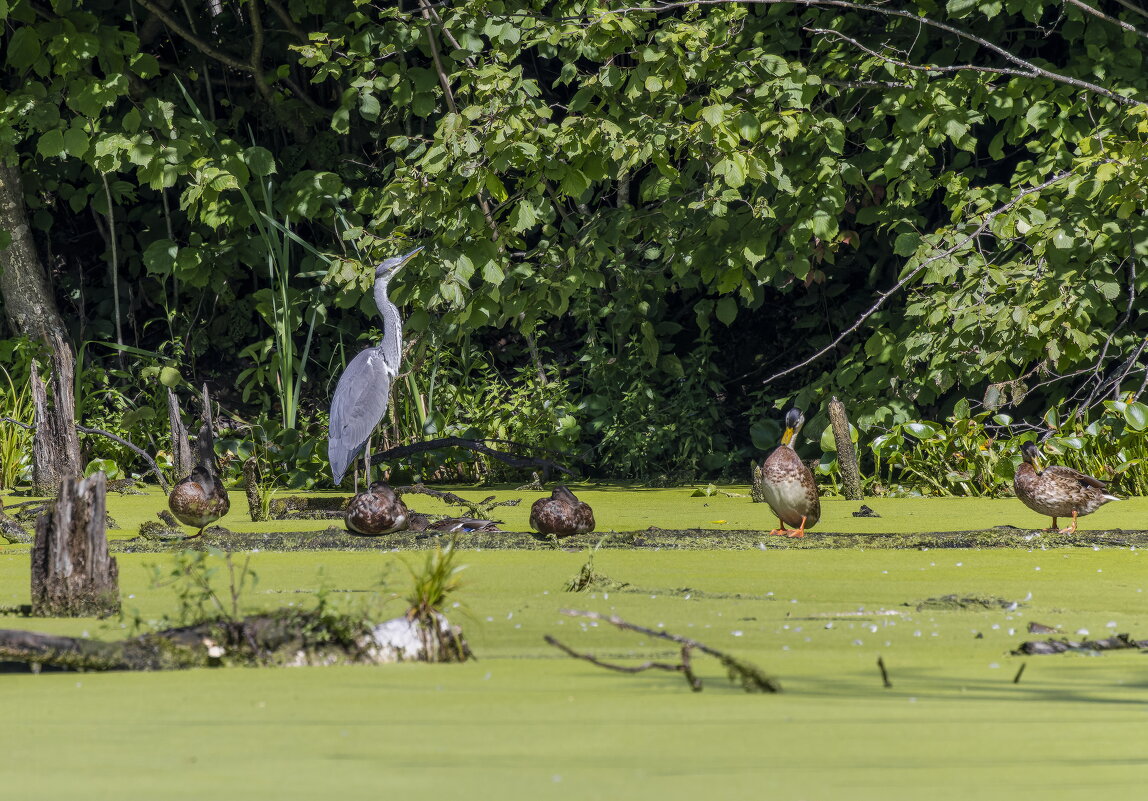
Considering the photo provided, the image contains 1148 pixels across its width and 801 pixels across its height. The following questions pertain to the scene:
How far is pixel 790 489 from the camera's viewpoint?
15.3 feet

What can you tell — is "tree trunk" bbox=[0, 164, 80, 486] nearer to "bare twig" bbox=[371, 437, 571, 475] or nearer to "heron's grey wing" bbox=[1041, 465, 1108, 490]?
"bare twig" bbox=[371, 437, 571, 475]

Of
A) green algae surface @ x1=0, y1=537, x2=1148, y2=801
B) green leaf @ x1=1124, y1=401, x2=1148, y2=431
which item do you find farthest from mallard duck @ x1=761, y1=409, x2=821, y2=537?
green leaf @ x1=1124, y1=401, x2=1148, y2=431

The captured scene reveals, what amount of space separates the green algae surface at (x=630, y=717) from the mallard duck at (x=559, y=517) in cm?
139

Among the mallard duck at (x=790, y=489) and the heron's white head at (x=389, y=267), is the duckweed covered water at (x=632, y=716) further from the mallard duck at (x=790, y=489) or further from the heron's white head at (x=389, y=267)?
the heron's white head at (x=389, y=267)

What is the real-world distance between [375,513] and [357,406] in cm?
176

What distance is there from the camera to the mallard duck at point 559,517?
15.0ft

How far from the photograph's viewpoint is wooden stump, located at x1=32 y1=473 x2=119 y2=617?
290cm

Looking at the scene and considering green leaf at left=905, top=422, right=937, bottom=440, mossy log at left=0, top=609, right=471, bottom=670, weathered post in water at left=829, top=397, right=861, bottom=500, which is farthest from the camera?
green leaf at left=905, top=422, right=937, bottom=440

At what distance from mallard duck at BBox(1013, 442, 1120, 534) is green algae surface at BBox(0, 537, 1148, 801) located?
1.54m

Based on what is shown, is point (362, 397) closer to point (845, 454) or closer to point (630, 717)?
point (845, 454)

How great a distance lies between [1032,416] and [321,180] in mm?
4269

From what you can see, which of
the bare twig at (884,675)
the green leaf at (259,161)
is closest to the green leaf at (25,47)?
the green leaf at (259,161)

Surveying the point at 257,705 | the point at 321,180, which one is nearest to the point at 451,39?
the point at 321,180

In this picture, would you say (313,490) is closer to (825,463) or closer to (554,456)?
(554,456)
